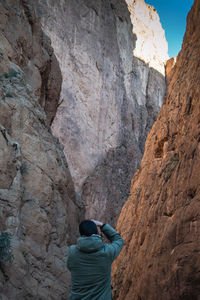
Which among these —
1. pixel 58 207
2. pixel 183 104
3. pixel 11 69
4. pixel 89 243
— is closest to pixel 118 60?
pixel 11 69

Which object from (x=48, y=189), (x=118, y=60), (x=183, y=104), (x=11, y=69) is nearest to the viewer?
(x=183, y=104)

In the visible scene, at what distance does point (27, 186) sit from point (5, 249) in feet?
7.65

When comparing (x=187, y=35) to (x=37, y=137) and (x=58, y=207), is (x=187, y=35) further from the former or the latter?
(x=58, y=207)

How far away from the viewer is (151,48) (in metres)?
35.7

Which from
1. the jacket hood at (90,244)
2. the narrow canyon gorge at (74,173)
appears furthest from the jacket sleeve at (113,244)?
the narrow canyon gorge at (74,173)

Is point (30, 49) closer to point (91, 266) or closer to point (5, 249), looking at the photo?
point (5, 249)

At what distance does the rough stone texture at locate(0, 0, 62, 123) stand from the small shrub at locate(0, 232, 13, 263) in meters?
5.58

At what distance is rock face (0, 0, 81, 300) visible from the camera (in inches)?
308

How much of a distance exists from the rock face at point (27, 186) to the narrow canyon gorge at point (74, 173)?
3 cm

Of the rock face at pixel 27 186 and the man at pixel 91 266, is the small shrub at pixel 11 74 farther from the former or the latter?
the man at pixel 91 266

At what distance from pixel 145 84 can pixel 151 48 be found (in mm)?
5242

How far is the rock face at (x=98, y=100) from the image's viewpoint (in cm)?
2178

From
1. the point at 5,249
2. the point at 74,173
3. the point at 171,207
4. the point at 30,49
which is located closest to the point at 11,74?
the point at 30,49

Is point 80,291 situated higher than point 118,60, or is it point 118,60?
point 118,60
